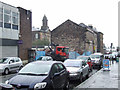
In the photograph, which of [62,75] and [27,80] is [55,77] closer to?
[62,75]

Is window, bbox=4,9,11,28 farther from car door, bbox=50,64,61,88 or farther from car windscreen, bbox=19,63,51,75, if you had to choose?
car door, bbox=50,64,61,88

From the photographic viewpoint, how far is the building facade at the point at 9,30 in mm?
23859

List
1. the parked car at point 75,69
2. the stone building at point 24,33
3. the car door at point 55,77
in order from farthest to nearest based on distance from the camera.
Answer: the stone building at point 24,33, the parked car at point 75,69, the car door at point 55,77

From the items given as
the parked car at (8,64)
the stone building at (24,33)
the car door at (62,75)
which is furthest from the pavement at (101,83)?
the stone building at (24,33)

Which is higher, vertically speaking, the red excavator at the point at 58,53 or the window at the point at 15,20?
the window at the point at 15,20

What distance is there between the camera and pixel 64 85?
877cm

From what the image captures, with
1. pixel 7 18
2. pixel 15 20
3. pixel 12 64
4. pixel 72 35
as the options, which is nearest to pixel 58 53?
pixel 15 20

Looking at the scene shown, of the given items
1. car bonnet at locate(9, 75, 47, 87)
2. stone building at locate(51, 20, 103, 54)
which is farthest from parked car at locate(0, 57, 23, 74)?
stone building at locate(51, 20, 103, 54)

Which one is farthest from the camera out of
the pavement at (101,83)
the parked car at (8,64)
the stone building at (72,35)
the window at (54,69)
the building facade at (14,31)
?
the stone building at (72,35)

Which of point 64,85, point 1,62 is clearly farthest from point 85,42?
point 64,85

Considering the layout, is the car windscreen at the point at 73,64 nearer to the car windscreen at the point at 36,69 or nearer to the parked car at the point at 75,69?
the parked car at the point at 75,69

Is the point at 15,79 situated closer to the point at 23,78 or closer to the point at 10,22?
the point at 23,78

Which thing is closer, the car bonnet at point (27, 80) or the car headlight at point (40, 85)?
the car headlight at point (40, 85)

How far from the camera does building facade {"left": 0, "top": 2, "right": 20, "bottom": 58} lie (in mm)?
23859
